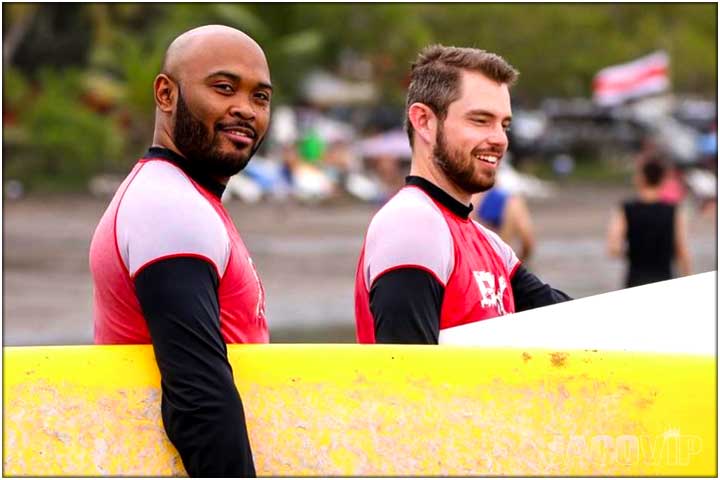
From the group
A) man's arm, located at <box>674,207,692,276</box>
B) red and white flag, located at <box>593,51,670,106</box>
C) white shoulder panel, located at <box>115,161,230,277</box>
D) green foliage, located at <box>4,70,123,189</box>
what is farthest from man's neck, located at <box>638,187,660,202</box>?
green foliage, located at <box>4,70,123,189</box>

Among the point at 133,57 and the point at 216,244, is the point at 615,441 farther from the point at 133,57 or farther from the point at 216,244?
the point at 133,57

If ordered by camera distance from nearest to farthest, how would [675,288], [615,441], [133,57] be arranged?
[615,441]
[675,288]
[133,57]

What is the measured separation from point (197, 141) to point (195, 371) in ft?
1.92

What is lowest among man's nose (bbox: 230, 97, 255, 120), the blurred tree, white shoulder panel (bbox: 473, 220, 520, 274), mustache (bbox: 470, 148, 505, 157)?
white shoulder panel (bbox: 473, 220, 520, 274)

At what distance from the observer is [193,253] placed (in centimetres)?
283

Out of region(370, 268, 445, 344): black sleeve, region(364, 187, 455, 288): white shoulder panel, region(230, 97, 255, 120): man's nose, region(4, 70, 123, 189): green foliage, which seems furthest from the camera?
region(4, 70, 123, 189): green foliage

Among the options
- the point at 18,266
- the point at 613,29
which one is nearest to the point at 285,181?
the point at 18,266

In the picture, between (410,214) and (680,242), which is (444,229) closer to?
(410,214)

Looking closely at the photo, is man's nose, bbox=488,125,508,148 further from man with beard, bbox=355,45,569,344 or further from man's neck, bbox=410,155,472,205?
man's neck, bbox=410,155,472,205

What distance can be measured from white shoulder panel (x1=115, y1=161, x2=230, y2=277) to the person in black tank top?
6314 mm

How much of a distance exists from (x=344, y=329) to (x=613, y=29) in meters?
41.7

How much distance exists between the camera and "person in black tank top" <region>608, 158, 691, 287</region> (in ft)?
29.4

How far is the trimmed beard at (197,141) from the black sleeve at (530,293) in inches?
43.0

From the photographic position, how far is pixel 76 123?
105 feet
